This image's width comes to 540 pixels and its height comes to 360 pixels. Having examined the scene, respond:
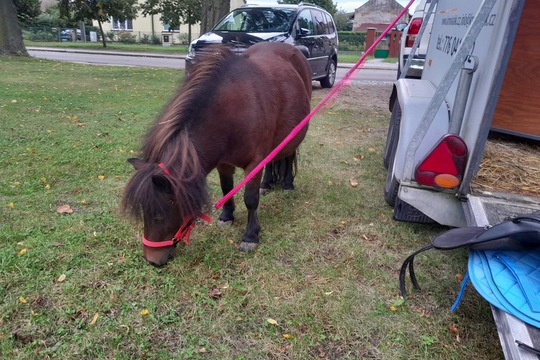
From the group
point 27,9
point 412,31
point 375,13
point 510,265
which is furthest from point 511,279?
point 375,13

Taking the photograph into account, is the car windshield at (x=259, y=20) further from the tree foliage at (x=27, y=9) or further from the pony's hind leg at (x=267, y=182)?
the tree foliage at (x=27, y=9)

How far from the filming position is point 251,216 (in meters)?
3.12

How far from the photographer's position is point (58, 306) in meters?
2.33

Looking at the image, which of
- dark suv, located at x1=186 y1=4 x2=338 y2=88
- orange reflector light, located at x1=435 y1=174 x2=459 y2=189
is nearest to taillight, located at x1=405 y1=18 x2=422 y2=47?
dark suv, located at x1=186 y1=4 x2=338 y2=88

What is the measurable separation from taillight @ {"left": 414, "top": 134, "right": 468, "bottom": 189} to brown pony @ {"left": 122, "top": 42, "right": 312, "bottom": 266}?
1192mm

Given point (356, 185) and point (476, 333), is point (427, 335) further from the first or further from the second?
point (356, 185)

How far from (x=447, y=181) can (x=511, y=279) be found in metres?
0.85

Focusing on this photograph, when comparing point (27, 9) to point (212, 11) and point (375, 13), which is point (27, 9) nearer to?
point (212, 11)

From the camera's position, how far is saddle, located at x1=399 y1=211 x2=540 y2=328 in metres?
1.54

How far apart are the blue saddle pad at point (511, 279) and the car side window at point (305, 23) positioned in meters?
8.36

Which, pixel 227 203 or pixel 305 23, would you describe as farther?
pixel 305 23

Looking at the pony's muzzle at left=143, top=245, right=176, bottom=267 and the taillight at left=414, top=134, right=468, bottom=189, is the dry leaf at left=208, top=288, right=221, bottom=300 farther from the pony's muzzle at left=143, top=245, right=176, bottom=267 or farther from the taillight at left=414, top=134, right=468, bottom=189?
the taillight at left=414, top=134, right=468, bottom=189

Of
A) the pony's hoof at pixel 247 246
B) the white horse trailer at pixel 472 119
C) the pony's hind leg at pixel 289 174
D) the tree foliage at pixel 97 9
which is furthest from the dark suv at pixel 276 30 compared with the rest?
the tree foliage at pixel 97 9

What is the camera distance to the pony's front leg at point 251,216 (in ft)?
9.83
